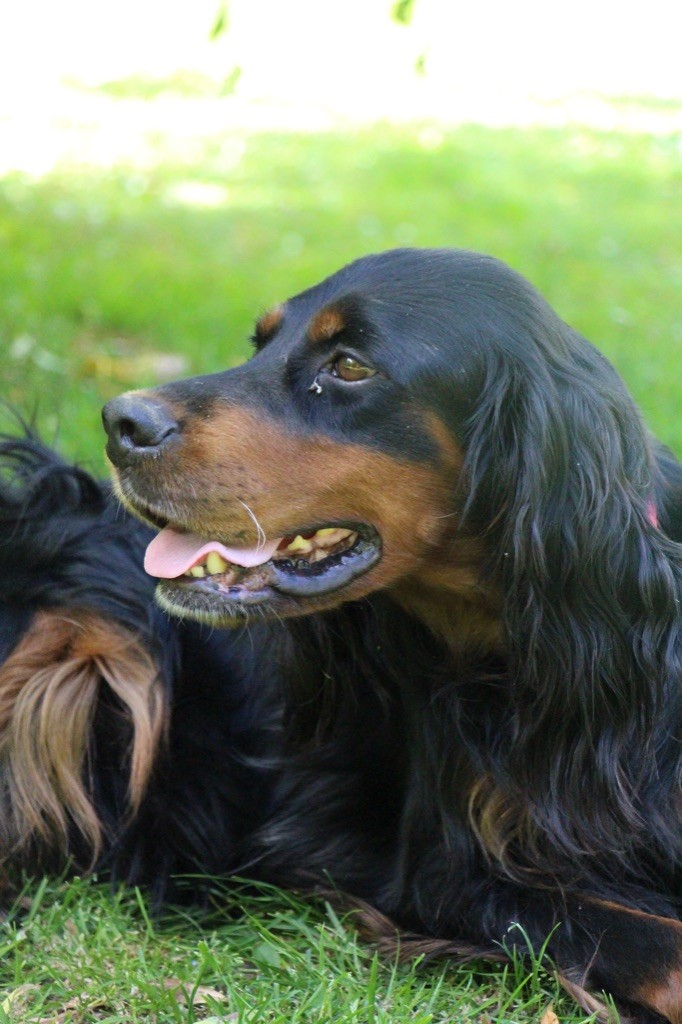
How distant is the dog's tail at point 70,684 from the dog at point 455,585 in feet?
0.16

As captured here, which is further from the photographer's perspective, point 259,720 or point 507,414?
point 259,720

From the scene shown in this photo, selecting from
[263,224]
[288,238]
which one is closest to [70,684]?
[288,238]

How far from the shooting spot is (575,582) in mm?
2582

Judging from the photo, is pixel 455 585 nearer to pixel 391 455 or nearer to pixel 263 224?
pixel 391 455

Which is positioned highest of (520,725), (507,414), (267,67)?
(507,414)

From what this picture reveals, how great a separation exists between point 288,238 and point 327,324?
20.3 ft

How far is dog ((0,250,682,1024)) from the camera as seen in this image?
257cm

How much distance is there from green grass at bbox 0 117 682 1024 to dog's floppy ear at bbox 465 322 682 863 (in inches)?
15.8

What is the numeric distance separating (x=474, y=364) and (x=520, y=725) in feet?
2.34

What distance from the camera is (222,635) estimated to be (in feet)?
11.3

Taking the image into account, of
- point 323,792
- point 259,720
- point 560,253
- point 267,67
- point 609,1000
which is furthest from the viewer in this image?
point 267,67

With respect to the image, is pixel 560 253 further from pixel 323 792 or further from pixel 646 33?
pixel 646 33

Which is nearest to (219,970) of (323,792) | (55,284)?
(323,792)

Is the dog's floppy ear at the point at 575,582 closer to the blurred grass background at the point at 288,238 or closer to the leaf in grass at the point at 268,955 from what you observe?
the leaf in grass at the point at 268,955
